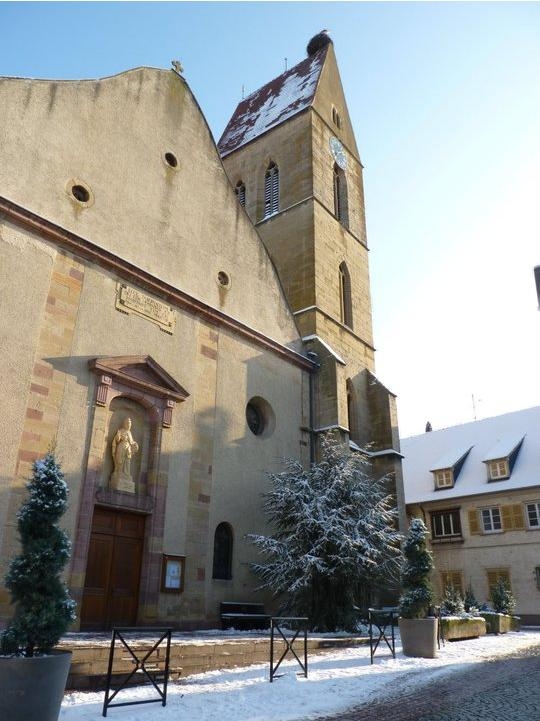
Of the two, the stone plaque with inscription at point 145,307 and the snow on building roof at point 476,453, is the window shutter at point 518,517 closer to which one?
the snow on building roof at point 476,453

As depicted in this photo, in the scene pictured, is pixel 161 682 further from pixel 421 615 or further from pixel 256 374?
pixel 256 374

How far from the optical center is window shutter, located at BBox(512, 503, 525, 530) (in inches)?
1036

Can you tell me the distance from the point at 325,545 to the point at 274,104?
23.6 metres

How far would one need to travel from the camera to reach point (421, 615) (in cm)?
1241

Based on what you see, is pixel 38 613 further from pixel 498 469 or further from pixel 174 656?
pixel 498 469

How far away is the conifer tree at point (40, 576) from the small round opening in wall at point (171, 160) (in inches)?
480

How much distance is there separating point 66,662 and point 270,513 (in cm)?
1010

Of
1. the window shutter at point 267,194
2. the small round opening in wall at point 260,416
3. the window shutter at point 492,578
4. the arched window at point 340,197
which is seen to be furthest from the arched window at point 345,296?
the window shutter at point 492,578

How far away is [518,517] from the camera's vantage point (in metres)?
26.5

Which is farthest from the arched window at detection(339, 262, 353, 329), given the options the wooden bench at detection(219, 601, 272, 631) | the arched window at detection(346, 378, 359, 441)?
the wooden bench at detection(219, 601, 272, 631)

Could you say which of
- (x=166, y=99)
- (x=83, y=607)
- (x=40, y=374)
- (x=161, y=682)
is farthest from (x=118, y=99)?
(x=161, y=682)

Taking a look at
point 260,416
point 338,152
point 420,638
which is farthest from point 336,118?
point 420,638

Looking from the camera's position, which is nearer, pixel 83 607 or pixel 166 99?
pixel 83 607

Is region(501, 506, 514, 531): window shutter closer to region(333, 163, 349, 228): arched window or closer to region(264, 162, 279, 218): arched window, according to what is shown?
region(333, 163, 349, 228): arched window
